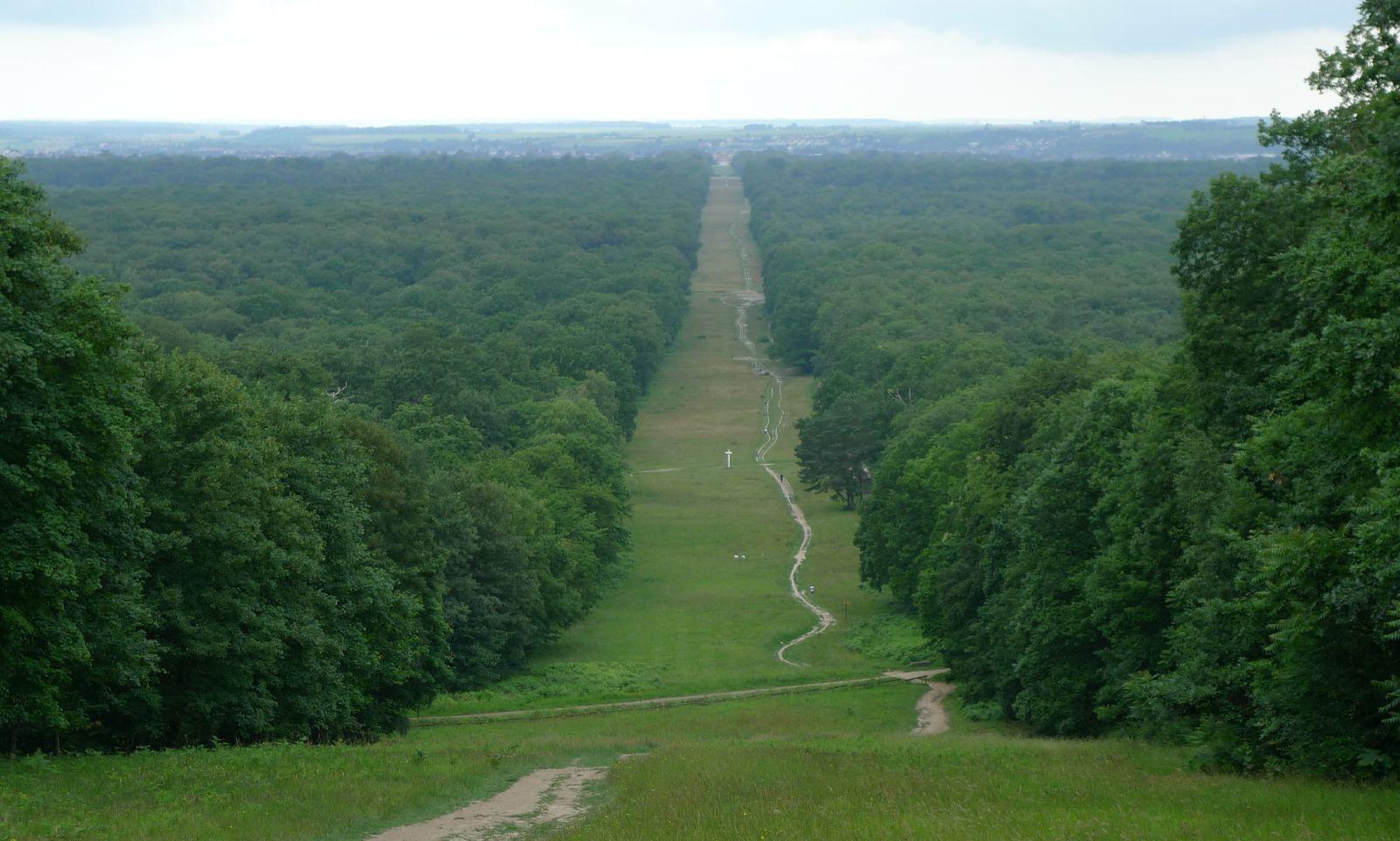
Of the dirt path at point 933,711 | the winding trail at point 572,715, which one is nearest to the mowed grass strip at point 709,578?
the winding trail at point 572,715

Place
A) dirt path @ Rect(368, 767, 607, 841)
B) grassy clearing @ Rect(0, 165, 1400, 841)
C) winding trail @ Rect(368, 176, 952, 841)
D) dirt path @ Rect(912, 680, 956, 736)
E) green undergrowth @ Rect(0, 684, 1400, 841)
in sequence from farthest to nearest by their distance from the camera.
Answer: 1. dirt path @ Rect(912, 680, 956, 736)
2. winding trail @ Rect(368, 176, 952, 841)
3. dirt path @ Rect(368, 767, 607, 841)
4. grassy clearing @ Rect(0, 165, 1400, 841)
5. green undergrowth @ Rect(0, 684, 1400, 841)

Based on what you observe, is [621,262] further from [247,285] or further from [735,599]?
[735,599]

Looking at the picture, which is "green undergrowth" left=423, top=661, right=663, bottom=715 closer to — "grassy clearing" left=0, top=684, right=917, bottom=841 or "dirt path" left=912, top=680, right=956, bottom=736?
"dirt path" left=912, top=680, right=956, bottom=736

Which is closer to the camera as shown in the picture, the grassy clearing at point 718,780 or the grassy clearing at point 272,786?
the grassy clearing at point 718,780

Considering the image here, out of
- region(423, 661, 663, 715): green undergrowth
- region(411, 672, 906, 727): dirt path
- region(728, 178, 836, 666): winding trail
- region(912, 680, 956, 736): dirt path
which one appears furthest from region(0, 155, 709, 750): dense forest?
region(912, 680, 956, 736): dirt path

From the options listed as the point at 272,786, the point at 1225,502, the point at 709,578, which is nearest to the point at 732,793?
the point at 272,786

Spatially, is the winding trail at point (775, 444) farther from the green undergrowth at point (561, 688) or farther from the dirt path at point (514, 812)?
the dirt path at point (514, 812)
